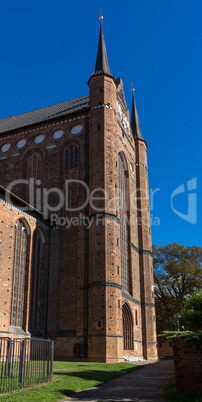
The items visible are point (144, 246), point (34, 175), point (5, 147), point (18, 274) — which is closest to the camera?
point (18, 274)

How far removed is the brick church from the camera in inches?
975

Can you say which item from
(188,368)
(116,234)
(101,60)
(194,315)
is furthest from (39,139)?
(188,368)

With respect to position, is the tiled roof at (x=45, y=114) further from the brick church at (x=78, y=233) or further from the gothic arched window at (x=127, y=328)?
the gothic arched window at (x=127, y=328)

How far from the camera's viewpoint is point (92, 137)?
100ft

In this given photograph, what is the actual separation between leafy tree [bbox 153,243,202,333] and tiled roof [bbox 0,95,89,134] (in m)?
22.5

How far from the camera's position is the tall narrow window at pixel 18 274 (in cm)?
2375

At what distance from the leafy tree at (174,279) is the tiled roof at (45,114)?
2254 cm

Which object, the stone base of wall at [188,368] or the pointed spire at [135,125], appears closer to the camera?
the stone base of wall at [188,368]

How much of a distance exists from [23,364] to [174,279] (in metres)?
38.6

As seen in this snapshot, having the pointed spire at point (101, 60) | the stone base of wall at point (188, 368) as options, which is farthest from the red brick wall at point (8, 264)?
the pointed spire at point (101, 60)

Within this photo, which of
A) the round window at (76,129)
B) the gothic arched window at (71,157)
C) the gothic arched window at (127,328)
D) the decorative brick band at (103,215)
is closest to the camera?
the decorative brick band at (103,215)

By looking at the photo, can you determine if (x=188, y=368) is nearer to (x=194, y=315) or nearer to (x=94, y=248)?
(x=194, y=315)

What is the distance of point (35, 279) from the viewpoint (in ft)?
87.7

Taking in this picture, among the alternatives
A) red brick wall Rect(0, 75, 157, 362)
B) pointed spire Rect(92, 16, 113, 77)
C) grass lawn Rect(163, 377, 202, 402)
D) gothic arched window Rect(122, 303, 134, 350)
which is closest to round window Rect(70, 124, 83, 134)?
red brick wall Rect(0, 75, 157, 362)
